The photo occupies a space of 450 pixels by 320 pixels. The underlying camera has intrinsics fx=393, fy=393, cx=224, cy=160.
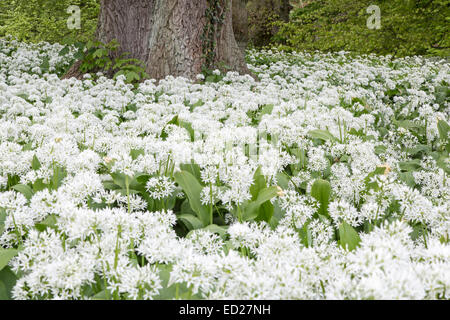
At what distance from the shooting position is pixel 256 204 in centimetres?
221

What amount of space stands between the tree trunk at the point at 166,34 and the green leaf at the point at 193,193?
169 inches

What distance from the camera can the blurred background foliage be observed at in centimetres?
1021

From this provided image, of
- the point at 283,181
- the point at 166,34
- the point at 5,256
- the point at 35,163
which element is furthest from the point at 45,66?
the point at 5,256

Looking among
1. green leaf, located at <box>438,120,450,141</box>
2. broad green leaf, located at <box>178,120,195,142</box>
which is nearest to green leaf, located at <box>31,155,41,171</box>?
broad green leaf, located at <box>178,120,195,142</box>

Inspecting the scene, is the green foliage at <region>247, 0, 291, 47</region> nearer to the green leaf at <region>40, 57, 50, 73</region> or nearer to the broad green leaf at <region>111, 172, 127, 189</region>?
the green leaf at <region>40, 57, 50, 73</region>

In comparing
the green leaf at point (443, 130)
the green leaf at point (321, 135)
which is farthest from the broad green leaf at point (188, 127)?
the green leaf at point (443, 130)

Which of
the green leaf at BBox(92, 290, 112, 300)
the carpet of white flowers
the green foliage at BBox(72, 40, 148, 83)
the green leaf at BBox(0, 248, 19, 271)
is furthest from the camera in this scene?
the green foliage at BBox(72, 40, 148, 83)

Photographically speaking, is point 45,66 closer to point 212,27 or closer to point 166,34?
point 166,34

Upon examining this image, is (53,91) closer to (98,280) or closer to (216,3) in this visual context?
(216,3)

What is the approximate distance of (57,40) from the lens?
572 inches

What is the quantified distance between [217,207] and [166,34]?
4.51 metres

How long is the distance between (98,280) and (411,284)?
1040 millimetres

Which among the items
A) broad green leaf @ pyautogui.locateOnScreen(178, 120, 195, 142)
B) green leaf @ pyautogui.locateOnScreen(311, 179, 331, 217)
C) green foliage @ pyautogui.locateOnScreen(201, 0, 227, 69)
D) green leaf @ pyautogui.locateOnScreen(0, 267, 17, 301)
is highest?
green foliage @ pyautogui.locateOnScreen(201, 0, 227, 69)

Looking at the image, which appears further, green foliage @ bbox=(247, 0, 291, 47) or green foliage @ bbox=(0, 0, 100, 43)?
green foliage @ bbox=(247, 0, 291, 47)
